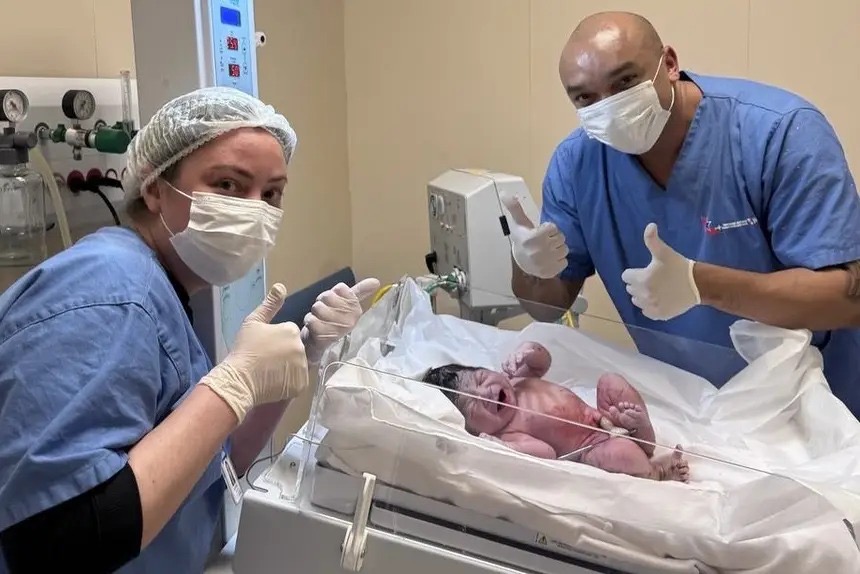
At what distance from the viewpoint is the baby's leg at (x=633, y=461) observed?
1.15 m

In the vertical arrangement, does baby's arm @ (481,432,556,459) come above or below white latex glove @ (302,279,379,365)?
below

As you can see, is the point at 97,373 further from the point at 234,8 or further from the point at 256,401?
the point at 234,8

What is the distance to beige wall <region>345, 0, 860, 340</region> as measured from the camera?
95.3 inches

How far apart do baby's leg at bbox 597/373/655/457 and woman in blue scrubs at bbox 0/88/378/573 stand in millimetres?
483

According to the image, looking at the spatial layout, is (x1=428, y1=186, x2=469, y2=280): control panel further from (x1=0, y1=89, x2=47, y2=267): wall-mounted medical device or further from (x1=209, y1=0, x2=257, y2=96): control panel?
(x1=0, y1=89, x2=47, y2=267): wall-mounted medical device

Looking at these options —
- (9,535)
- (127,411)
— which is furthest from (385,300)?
(9,535)

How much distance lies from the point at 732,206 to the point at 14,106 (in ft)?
4.46

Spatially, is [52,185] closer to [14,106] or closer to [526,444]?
[14,106]

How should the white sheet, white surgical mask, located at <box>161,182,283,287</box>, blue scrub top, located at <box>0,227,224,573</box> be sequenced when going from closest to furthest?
blue scrub top, located at <box>0,227,224,573</box> < the white sheet < white surgical mask, located at <box>161,182,283,287</box>

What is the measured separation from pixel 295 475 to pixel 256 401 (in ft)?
0.62

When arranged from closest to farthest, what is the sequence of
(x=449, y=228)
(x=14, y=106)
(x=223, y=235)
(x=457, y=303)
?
(x=223, y=235)
(x=14, y=106)
(x=457, y=303)
(x=449, y=228)

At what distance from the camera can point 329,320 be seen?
1301mm

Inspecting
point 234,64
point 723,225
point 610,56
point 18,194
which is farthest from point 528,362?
point 18,194

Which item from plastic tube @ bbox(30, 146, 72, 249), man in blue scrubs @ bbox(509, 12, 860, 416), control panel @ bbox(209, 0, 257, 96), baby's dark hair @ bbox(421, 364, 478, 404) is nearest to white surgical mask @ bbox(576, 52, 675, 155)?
man in blue scrubs @ bbox(509, 12, 860, 416)
